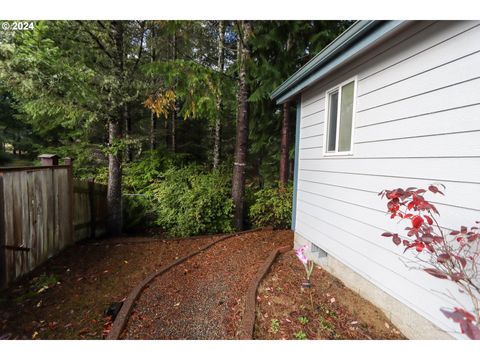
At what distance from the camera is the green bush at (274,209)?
5442 mm

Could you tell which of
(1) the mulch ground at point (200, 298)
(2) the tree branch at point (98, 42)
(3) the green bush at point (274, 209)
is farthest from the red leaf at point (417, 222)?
(2) the tree branch at point (98, 42)

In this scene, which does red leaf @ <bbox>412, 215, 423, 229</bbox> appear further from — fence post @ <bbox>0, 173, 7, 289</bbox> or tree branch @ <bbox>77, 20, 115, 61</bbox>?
Result: tree branch @ <bbox>77, 20, 115, 61</bbox>

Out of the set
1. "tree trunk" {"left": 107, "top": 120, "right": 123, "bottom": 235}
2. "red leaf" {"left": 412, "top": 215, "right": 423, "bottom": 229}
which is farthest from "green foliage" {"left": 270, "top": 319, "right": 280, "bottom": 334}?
"tree trunk" {"left": 107, "top": 120, "right": 123, "bottom": 235}

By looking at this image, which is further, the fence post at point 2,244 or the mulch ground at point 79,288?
the fence post at point 2,244

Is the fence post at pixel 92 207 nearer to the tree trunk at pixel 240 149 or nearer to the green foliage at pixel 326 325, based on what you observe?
the tree trunk at pixel 240 149

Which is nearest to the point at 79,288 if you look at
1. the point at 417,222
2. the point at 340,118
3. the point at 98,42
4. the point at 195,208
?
the point at 195,208

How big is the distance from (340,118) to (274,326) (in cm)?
265

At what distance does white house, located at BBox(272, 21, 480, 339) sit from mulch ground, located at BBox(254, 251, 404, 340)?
160 mm

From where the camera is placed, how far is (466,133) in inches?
68.7

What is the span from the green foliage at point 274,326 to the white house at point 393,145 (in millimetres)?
1145
